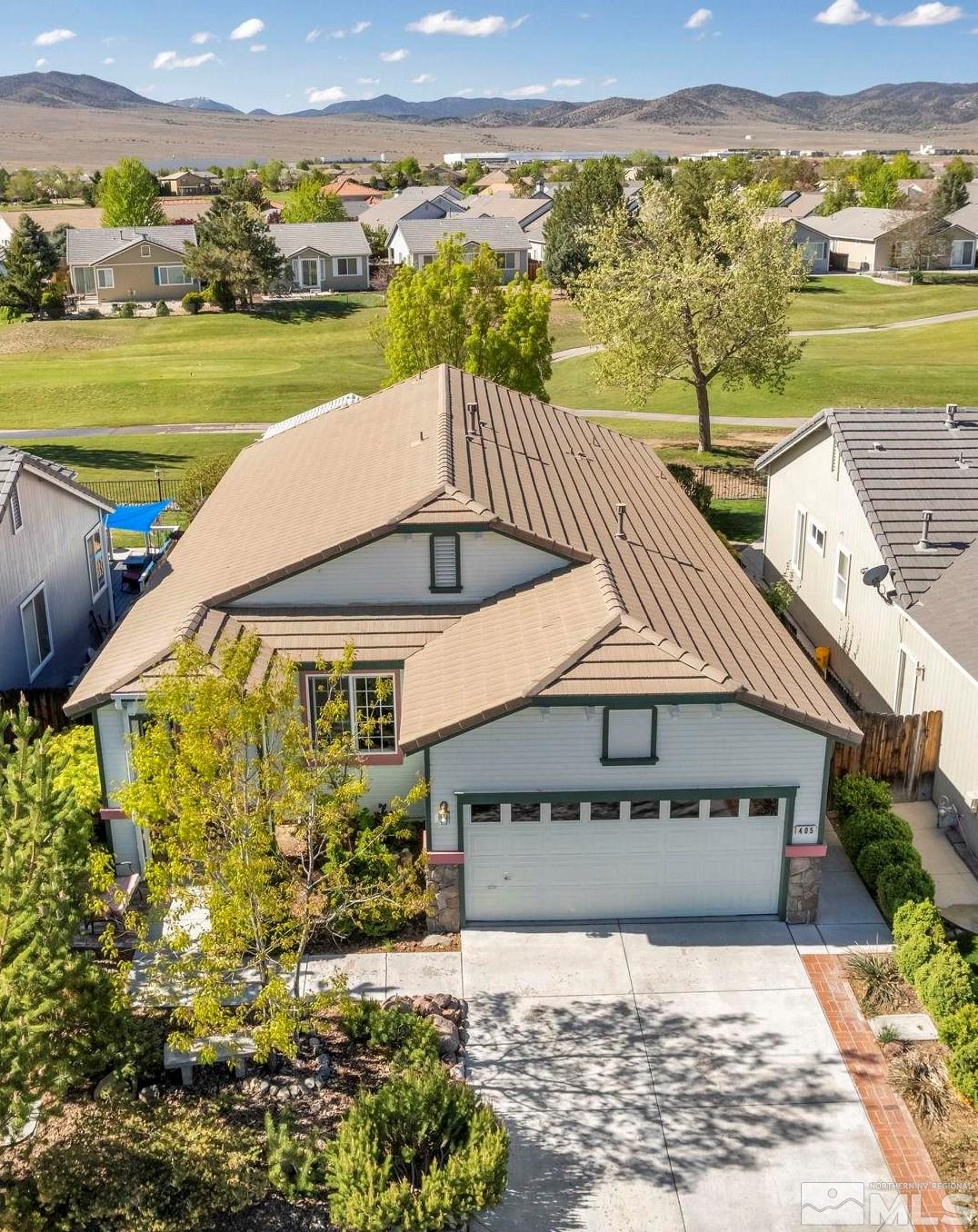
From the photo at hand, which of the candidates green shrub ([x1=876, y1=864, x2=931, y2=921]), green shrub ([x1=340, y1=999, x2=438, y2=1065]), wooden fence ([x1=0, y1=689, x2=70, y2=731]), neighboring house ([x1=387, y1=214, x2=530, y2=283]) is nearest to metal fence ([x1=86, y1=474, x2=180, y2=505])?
wooden fence ([x1=0, y1=689, x2=70, y2=731])

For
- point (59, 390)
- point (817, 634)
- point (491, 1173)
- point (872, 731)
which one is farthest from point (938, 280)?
point (491, 1173)

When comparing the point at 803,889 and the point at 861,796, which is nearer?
the point at 803,889

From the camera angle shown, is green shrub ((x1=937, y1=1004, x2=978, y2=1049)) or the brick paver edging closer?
the brick paver edging

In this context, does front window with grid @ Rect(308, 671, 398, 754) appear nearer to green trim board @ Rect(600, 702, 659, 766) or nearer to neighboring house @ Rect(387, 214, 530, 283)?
green trim board @ Rect(600, 702, 659, 766)

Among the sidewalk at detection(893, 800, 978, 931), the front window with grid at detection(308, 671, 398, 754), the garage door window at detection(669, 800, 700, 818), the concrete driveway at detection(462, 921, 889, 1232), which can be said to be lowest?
the concrete driveway at detection(462, 921, 889, 1232)

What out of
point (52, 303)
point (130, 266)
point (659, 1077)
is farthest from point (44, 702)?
point (130, 266)

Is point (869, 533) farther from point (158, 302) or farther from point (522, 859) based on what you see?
point (158, 302)

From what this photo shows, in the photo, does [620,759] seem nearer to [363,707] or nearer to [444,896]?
[444,896]
